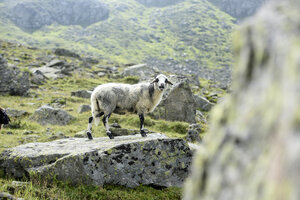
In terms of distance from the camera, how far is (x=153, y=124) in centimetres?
1844

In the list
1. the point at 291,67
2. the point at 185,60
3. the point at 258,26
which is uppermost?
the point at 185,60

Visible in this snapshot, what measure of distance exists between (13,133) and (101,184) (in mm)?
8624

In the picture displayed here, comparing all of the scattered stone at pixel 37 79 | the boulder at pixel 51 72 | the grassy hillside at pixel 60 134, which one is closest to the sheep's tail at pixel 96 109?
the grassy hillside at pixel 60 134

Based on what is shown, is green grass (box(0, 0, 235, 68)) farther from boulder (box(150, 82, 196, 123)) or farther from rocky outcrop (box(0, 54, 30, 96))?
boulder (box(150, 82, 196, 123))

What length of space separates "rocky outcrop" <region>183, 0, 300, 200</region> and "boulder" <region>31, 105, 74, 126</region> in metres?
17.3

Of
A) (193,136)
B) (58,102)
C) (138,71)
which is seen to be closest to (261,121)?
(193,136)

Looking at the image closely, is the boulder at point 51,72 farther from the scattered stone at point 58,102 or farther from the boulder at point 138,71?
the scattered stone at point 58,102

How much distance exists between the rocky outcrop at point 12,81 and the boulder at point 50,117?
10310 millimetres

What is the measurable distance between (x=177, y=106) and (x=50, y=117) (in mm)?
10079

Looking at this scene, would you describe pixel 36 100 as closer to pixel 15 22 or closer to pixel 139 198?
pixel 139 198

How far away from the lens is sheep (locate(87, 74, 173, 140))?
1133 cm

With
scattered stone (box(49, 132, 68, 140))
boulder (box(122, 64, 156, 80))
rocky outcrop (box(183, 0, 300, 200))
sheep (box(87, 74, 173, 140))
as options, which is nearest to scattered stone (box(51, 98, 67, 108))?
scattered stone (box(49, 132, 68, 140))

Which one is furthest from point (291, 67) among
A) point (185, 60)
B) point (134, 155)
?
point (185, 60)

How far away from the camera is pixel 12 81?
26250 mm
